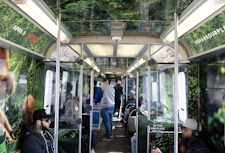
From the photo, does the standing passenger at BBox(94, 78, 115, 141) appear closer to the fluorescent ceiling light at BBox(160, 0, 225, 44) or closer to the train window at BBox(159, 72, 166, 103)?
the train window at BBox(159, 72, 166, 103)

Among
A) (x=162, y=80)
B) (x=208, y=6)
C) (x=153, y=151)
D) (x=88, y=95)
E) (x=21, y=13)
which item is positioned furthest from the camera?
(x=88, y=95)

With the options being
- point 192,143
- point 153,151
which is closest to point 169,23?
point 192,143

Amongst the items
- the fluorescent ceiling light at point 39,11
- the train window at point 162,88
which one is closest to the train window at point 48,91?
the fluorescent ceiling light at point 39,11

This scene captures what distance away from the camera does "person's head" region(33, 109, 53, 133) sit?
2.84 metres

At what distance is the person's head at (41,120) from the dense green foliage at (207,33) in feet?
9.29

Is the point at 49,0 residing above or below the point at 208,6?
above

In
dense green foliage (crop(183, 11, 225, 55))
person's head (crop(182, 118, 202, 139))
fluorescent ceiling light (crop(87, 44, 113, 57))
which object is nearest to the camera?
dense green foliage (crop(183, 11, 225, 55))

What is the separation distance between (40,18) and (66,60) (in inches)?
60.9

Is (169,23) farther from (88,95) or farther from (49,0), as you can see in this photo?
(88,95)

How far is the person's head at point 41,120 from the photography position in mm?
2844

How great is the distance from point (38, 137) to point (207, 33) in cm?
301

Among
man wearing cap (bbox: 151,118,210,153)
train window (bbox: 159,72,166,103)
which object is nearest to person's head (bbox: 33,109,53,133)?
train window (bbox: 159,72,166,103)

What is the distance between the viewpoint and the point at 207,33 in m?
2.54

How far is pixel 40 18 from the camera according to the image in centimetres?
174
